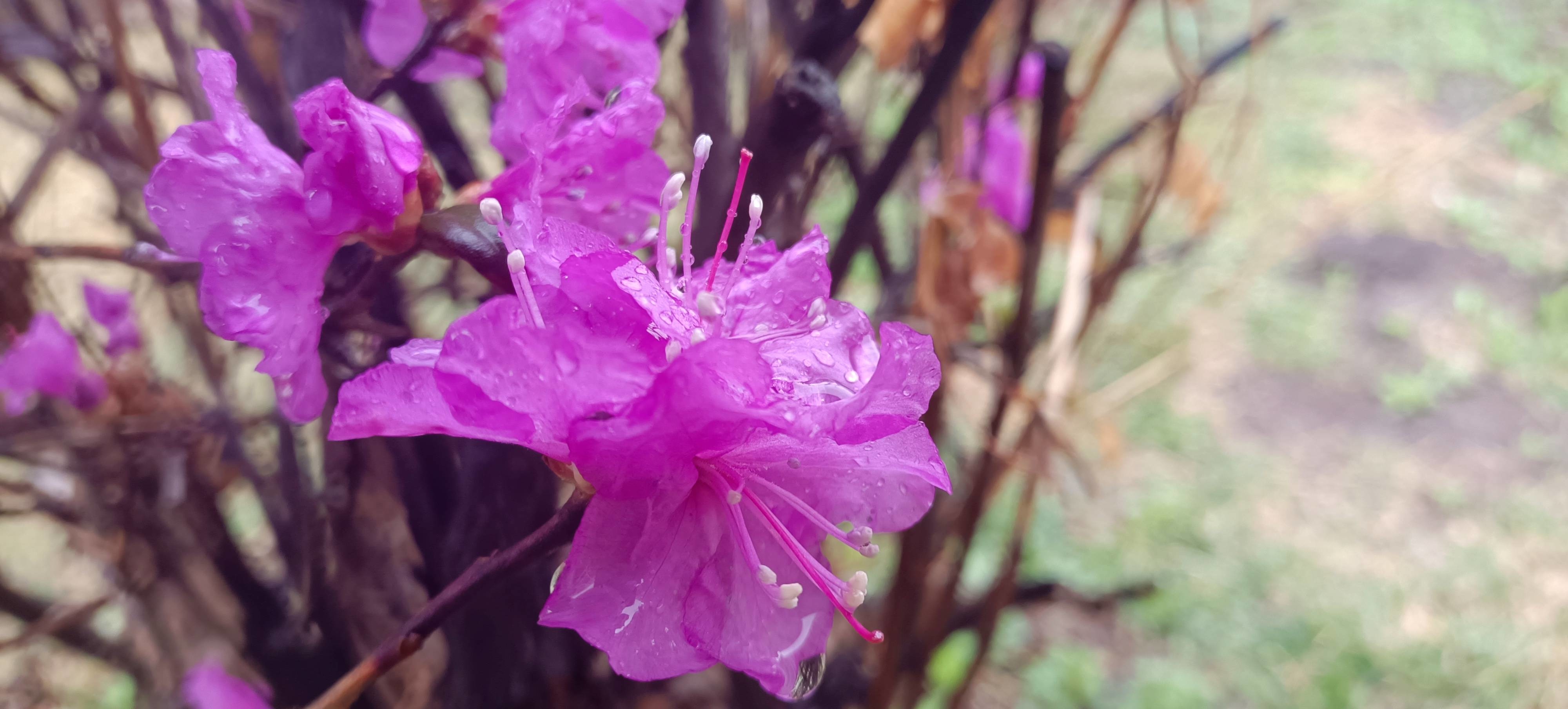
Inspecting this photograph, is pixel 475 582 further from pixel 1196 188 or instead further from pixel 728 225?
pixel 1196 188

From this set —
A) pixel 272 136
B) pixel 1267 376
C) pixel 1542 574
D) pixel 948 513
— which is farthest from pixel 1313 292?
pixel 272 136

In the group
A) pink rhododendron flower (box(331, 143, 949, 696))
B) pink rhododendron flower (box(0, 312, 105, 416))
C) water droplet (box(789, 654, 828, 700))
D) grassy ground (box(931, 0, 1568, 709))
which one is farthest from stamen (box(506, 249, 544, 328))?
grassy ground (box(931, 0, 1568, 709))

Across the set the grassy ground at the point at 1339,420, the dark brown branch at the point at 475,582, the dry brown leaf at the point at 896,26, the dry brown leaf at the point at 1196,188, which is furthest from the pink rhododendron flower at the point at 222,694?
the dry brown leaf at the point at 1196,188

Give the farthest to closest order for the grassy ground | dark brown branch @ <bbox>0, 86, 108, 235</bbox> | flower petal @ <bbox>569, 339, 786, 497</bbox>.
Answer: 1. the grassy ground
2. dark brown branch @ <bbox>0, 86, 108, 235</bbox>
3. flower petal @ <bbox>569, 339, 786, 497</bbox>

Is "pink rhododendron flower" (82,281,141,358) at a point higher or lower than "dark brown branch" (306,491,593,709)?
lower

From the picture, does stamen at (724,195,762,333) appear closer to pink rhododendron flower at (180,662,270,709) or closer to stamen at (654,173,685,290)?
stamen at (654,173,685,290)

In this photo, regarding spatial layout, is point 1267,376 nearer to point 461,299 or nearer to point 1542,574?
point 1542,574

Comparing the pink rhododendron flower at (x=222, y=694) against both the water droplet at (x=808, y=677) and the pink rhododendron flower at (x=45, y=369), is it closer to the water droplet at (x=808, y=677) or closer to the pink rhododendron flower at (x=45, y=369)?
the pink rhododendron flower at (x=45, y=369)
